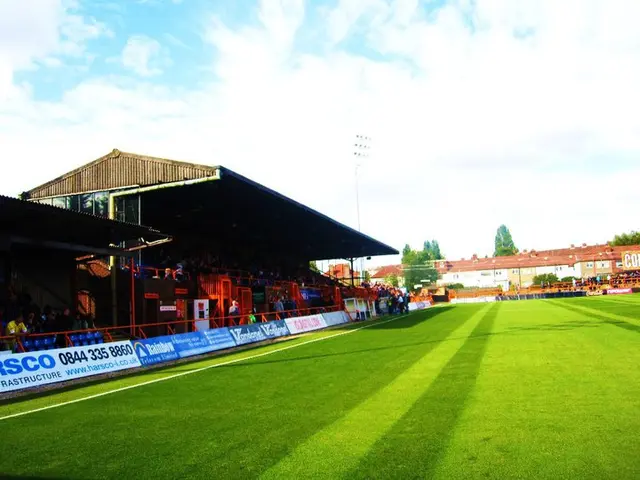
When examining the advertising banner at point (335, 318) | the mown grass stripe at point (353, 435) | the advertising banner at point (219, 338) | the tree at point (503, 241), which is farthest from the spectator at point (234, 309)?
the tree at point (503, 241)

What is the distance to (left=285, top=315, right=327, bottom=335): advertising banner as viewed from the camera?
27.5 meters

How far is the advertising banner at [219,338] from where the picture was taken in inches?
798

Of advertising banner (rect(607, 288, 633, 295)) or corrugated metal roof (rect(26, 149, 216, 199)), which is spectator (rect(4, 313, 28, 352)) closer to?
corrugated metal roof (rect(26, 149, 216, 199))

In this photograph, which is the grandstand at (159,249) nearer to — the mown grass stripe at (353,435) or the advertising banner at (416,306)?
the mown grass stripe at (353,435)

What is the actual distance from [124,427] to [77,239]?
46.5 feet

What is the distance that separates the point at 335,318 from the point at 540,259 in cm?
9032

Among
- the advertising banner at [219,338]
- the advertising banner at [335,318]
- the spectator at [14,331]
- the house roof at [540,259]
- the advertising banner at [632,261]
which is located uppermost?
the house roof at [540,259]

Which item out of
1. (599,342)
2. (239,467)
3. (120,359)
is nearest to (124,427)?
(239,467)

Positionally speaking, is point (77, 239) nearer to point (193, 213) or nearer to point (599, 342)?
point (193, 213)

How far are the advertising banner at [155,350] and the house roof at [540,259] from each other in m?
89.0

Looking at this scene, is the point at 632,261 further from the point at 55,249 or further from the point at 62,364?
the point at 62,364

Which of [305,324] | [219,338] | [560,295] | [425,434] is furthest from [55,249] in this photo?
[560,295]

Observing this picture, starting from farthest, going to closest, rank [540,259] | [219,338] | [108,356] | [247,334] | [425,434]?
[540,259] → [247,334] → [219,338] → [108,356] → [425,434]

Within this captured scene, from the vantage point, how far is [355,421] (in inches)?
300
